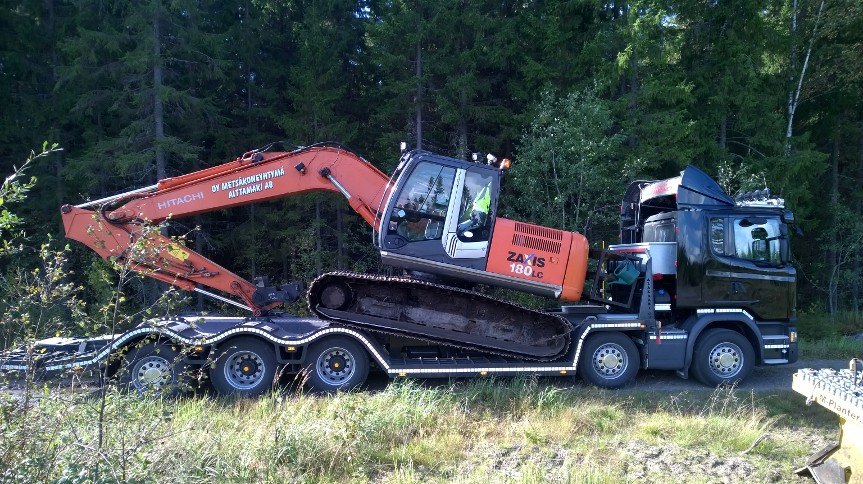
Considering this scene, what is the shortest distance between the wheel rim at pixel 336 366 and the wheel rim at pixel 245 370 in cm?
82

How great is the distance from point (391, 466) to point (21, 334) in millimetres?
3259

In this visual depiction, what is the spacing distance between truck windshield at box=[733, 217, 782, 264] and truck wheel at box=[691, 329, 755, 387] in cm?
127

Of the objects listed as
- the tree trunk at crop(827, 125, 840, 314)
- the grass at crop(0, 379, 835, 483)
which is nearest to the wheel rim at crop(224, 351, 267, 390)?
the grass at crop(0, 379, 835, 483)

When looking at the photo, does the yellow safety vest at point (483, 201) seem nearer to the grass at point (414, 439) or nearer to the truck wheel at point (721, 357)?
the grass at point (414, 439)

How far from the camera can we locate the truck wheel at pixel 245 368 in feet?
27.0

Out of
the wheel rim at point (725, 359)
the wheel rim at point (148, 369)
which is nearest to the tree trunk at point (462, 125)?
the wheel rim at point (725, 359)

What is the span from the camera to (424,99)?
16.9 metres

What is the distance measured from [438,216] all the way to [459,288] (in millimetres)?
1104

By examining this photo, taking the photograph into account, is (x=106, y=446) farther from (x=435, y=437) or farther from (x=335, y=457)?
(x=435, y=437)

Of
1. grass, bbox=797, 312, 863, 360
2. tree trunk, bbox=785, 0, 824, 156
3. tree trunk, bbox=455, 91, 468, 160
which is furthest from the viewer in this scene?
tree trunk, bbox=785, 0, 824, 156

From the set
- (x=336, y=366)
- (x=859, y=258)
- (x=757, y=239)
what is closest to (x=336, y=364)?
(x=336, y=366)

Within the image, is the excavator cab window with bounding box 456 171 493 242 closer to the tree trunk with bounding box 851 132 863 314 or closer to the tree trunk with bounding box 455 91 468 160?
the tree trunk with bounding box 455 91 468 160

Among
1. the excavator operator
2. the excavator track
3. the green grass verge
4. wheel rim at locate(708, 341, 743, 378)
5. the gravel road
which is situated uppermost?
the excavator operator

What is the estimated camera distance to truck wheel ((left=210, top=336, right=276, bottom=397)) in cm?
822
